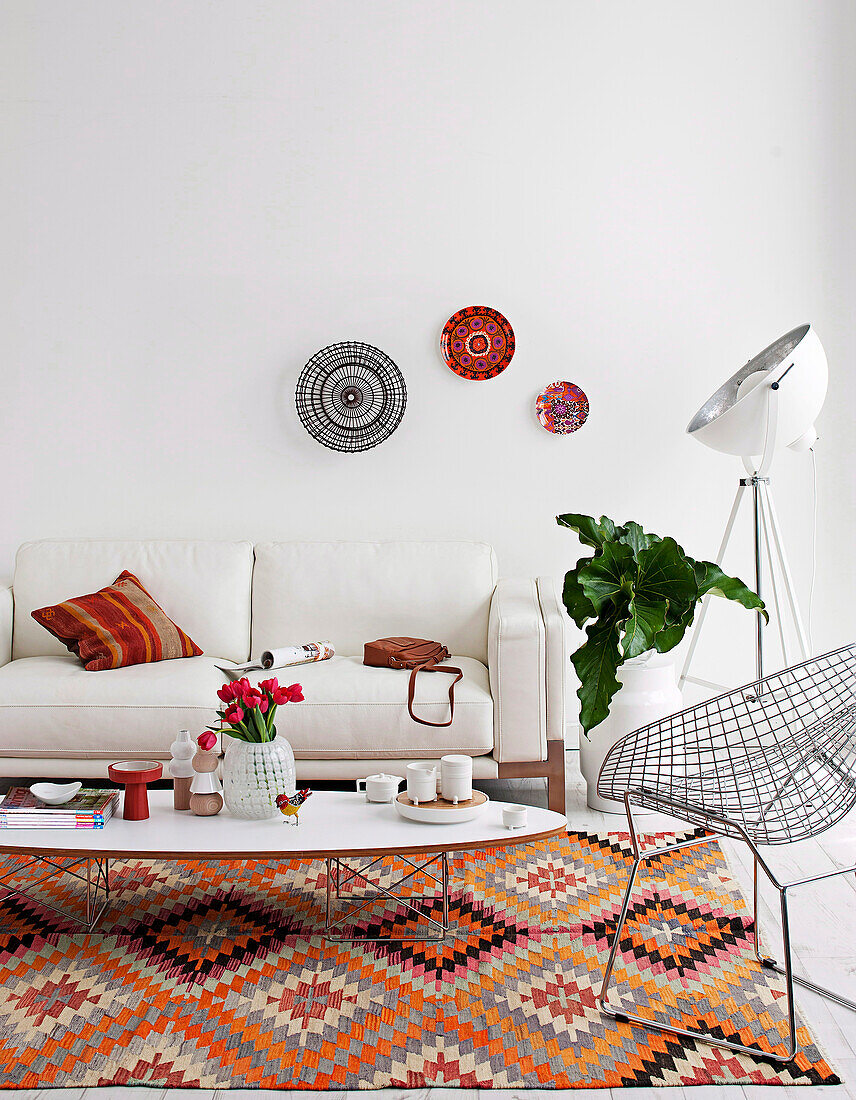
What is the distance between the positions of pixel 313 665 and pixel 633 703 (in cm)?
110

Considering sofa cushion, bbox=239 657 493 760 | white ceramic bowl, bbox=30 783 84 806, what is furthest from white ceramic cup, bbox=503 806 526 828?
white ceramic bowl, bbox=30 783 84 806

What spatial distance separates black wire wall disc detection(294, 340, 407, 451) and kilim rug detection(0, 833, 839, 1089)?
1.89 m

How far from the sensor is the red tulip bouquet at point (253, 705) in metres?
2.08

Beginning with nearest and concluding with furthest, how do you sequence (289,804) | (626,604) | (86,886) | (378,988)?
1. (378,988)
2. (289,804)
3. (86,886)
4. (626,604)

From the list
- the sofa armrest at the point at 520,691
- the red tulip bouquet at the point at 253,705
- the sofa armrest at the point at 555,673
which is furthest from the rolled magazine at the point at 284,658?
the red tulip bouquet at the point at 253,705

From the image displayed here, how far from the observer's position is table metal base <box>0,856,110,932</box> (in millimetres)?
2129

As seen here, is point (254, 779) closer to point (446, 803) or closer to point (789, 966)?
point (446, 803)

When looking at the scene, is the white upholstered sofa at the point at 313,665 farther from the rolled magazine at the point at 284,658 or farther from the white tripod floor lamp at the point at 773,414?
the white tripod floor lamp at the point at 773,414

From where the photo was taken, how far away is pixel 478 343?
3799 mm

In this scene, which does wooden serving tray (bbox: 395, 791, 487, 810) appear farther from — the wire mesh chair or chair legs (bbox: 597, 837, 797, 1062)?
chair legs (bbox: 597, 837, 797, 1062)

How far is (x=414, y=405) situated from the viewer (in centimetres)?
383

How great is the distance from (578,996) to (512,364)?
2596 mm

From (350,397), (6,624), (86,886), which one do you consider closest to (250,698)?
(86,886)

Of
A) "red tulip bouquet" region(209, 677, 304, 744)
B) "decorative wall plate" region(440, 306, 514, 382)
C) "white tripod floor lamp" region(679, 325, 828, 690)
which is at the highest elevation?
"decorative wall plate" region(440, 306, 514, 382)
